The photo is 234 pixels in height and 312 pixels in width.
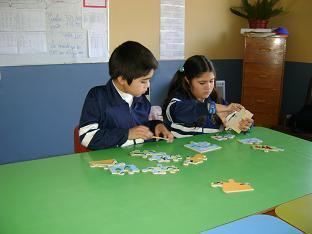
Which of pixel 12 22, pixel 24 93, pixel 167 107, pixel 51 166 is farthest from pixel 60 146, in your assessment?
pixel 51 166

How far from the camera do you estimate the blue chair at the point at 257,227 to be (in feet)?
3.30

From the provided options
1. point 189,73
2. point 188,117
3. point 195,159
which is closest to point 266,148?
point 195,159

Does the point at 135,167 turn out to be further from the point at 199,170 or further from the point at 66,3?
the point at 66,3

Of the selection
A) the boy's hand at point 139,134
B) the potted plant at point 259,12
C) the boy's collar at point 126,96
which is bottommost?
the boy's hand at point 139,134

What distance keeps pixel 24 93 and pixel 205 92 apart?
1.84 meters

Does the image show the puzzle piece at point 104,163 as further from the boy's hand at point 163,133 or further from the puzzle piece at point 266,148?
the puzzle piece at point 266,148

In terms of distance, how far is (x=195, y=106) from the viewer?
81.9 inches

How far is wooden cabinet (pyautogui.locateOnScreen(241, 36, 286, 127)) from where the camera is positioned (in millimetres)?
4203

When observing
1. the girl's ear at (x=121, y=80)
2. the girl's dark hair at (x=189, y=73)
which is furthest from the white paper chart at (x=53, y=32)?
the girl's ear at (x=121, y=80)

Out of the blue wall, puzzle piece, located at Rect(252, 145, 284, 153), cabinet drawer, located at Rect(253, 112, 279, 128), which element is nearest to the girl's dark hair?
puzzle piece, located at Rect(252, 145, 284, 153)

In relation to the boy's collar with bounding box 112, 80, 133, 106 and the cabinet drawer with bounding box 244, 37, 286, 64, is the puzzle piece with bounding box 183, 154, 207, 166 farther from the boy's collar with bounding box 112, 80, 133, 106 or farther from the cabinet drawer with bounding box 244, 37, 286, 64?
the cabinet drawer with bounding box 244, 37, 286, 64

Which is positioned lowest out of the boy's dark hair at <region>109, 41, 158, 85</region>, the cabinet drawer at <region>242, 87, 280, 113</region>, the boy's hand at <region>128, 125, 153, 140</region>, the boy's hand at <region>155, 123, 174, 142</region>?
the cabinet drawer at <region>242, 87, 280, 113</region>

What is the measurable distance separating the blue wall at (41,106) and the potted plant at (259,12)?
200cm

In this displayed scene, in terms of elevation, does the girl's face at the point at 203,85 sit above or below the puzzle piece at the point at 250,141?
above
